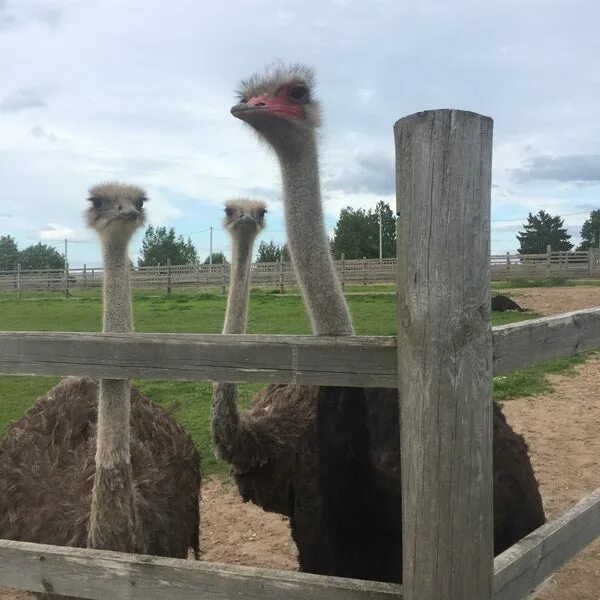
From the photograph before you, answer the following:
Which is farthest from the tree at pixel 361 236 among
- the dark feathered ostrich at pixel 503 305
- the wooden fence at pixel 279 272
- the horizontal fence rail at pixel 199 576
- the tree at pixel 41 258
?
the horizontal fence rail at pixel 199 576

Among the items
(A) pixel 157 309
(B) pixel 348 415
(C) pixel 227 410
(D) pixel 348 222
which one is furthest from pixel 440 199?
(D) pixel 348 222

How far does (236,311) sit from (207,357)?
6.81 feet

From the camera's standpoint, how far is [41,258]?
187 feet

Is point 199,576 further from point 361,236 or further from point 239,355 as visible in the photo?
point 361,236

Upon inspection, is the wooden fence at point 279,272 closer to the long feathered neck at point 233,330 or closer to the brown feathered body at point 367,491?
the long feathered neck at point 233,330

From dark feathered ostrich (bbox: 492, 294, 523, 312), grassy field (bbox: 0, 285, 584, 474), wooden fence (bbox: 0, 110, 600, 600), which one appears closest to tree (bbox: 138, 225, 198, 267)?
grassy field (bbox: 0, 285, 584, 474)

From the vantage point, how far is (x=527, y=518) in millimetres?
2604

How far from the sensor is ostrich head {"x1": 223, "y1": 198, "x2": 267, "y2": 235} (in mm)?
4062

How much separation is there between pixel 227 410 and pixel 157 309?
14753 millimetres

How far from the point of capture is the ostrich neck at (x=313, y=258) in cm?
263

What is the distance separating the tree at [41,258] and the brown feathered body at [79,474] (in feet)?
175

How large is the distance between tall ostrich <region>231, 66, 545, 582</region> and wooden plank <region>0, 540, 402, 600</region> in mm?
884

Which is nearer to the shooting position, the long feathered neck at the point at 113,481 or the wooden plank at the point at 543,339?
the wooden plank at the point at 543,339

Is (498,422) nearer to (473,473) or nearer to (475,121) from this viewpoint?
(473,473)
